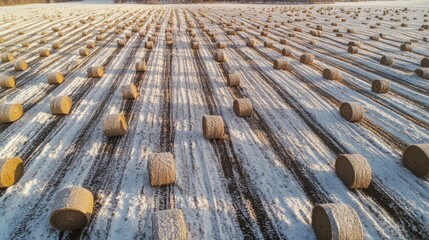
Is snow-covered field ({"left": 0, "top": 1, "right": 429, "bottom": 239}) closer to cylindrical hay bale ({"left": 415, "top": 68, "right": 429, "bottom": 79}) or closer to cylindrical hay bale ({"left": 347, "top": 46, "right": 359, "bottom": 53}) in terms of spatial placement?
cylindrical hay bale ({"left": 415, "top": 68, "right": 429, "bottom": 79})

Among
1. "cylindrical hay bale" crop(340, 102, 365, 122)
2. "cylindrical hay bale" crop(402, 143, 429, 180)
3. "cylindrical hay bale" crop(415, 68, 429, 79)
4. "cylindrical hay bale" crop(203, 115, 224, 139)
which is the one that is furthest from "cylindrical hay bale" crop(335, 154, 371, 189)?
"cylindrical hay bale" crop(415, 68, 429, 79)

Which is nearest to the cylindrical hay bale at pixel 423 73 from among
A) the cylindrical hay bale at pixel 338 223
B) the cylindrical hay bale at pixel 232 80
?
the cylindrical hay bale at pixel 232 80

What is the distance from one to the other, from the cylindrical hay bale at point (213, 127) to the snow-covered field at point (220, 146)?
281 mm

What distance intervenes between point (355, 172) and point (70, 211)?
6.46m

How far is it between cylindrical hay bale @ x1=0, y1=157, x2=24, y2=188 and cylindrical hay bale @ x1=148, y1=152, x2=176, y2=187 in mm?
3483

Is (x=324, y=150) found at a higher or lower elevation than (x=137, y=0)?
lower

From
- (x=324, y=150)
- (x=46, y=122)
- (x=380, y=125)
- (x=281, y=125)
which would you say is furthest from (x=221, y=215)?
(x=46, y=122)

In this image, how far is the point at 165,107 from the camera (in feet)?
36.1

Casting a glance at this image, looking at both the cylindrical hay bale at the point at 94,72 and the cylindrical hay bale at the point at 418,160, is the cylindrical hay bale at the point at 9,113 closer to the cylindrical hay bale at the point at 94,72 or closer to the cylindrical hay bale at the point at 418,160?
the cylindrical hay bale at the point at 94,72

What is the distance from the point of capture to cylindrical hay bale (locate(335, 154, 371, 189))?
6.57 meters

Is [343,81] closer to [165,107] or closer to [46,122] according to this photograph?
[165,107]

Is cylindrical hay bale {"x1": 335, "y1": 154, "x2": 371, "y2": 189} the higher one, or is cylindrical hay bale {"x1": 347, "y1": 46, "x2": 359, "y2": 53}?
cylindrical hay bale {"x1": 347, "y1": 46, "x2": 359, "y2": 53}

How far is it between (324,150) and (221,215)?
4.08 metres

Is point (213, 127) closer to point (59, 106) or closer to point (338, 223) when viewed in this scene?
point (338, 223)
